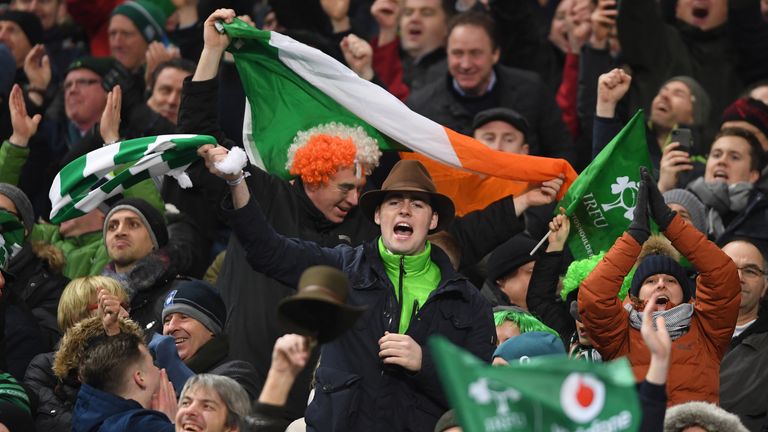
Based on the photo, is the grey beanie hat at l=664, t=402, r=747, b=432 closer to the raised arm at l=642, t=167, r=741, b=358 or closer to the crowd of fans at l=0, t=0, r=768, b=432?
the crowd of fans at l=0, t=0, r=768, b=432

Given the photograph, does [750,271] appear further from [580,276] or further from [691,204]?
[580,276]

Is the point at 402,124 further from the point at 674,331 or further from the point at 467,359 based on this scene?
the point at 467,359

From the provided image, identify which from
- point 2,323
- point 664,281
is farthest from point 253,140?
point 664,281

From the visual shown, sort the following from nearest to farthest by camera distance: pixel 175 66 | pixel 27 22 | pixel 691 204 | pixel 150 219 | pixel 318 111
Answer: pixel 318 111 → pixel 691 204 → pixel 150 219 → pixel 175 66 → pixel 27 22

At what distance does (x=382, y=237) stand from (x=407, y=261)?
223 mm

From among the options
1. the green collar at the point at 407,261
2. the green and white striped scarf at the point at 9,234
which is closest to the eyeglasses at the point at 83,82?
the green and white striped scarf at the point at 9,234

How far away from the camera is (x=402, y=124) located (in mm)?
9570

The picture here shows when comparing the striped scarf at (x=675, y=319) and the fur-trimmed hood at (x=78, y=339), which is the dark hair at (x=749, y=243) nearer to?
the striped scarf at (x=675, y=319)

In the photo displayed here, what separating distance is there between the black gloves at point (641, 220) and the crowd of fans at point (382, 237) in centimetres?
1

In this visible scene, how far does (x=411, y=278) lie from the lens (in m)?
8.05

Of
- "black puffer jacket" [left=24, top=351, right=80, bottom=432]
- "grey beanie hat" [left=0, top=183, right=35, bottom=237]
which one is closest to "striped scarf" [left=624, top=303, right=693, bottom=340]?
"black puffer jacket" [left=24, top=351, right=80, bottom=432]

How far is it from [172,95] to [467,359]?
7372 millimetres

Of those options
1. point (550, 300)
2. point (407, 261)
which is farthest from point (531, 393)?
point (550, 300)

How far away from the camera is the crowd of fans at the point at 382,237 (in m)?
7.77
